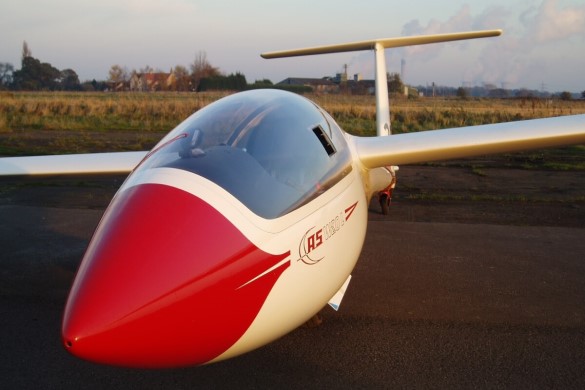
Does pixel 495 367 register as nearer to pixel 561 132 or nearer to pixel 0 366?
pixel 561 132

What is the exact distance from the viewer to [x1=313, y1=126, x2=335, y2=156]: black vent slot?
481 cm

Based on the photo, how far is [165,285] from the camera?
3.10 meters

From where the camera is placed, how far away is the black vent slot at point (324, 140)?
4.81 metres

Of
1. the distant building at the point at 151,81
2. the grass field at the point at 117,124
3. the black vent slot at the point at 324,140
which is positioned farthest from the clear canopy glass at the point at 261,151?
the distant building at the point at 151,81

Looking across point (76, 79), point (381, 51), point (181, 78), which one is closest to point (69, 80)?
point (76, 79)

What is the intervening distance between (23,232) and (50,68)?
11069cm

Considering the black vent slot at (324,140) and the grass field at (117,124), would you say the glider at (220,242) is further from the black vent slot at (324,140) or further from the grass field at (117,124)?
the grass field at (117,124)

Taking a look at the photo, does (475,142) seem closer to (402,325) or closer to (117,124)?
(402,325)

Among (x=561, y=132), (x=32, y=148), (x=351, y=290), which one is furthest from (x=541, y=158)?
(x=32, y=148)

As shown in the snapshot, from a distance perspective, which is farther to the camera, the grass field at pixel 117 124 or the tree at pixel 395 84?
the tree at pixel 395 84

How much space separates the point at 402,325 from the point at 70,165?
4.30 m

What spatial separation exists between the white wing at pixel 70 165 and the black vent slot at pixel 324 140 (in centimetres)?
275

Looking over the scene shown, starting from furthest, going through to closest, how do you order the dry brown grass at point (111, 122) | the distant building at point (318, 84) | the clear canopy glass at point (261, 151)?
the distant building at point (318, 84) → the dry brown grass at point (111, 122) → the clear canopy glass at point (261, 151)

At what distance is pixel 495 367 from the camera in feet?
14.8
